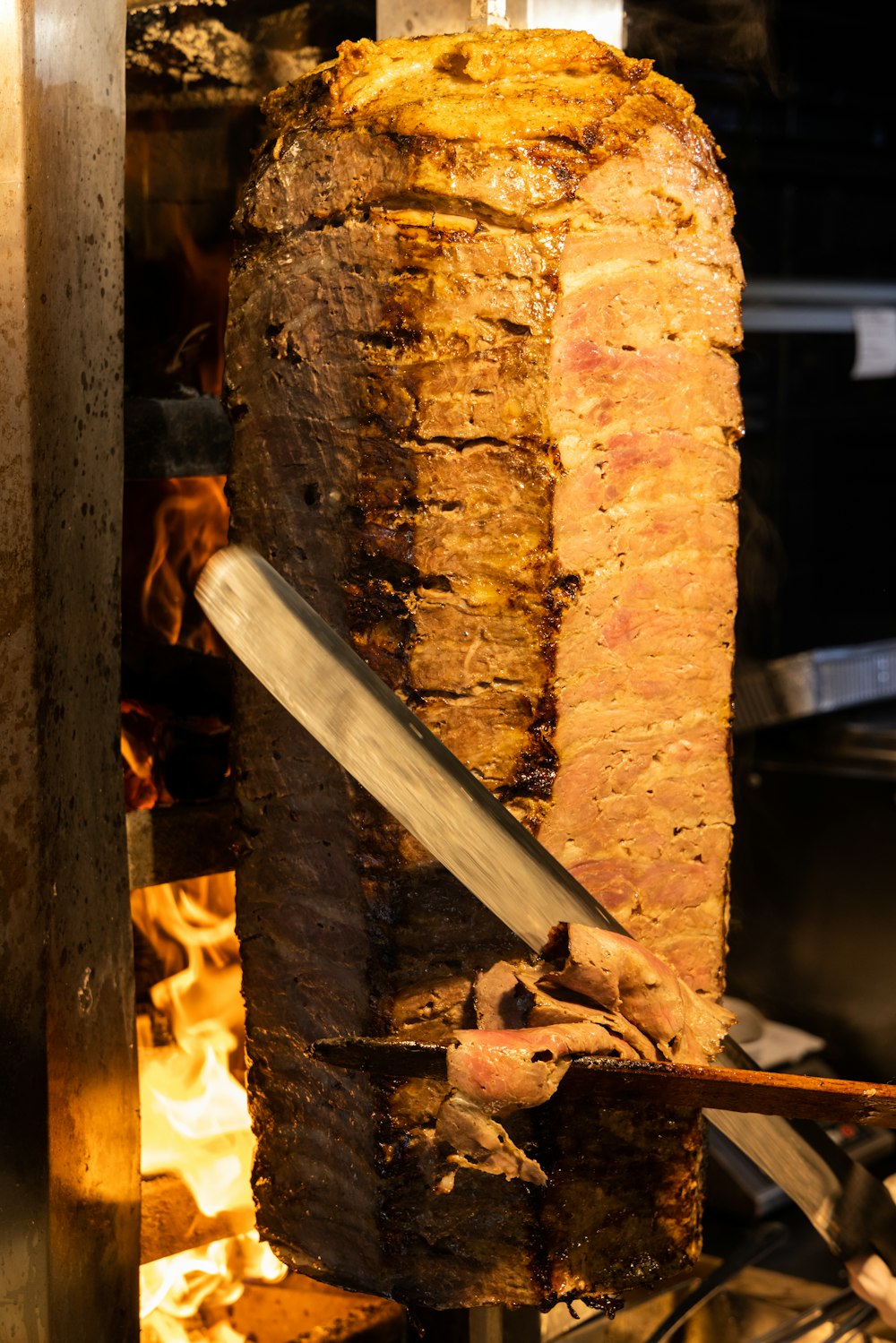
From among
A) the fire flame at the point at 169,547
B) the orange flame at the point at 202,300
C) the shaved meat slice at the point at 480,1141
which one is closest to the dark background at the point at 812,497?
the orange flame at the point at 202,300

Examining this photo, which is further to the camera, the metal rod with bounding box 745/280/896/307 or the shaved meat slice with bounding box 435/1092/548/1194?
the metal rod with bounding box 745/280/896/307

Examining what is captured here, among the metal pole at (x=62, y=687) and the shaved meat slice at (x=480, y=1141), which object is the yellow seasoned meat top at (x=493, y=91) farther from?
the shaved meat slice at (x=480, y=1141)

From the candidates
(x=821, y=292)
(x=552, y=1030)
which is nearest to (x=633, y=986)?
(x=552, y=1030)

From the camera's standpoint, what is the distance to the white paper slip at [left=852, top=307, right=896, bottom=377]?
614 centimetres

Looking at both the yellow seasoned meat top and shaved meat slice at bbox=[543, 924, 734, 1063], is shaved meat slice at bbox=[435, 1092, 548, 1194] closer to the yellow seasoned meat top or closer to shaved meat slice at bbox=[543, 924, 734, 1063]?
shaved meat slice at bbox=[543, 924, 734, 1063]

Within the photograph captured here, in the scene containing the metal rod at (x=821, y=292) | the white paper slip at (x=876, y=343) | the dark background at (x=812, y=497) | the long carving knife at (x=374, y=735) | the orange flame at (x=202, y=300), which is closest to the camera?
the long carving knife at (x=374, y=735)

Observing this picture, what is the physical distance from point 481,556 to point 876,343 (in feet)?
14.6

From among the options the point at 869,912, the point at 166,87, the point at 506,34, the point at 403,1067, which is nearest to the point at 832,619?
the point at 869,912

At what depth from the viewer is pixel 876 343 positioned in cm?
618

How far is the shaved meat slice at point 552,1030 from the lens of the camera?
79.6 inches

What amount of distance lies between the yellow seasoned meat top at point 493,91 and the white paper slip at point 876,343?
12.6ft

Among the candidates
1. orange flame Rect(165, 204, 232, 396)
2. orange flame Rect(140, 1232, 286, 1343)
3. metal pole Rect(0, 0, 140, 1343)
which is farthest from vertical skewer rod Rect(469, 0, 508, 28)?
orange flame Rect(140, 1232, 286, 1343)

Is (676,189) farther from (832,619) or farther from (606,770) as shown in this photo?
(832,619)

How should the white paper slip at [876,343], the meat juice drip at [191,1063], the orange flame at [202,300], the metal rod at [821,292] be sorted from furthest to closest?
1. the white paper slip at [876,343]
2. the metal rod at [821,292]
3. the orange flame at [202,300]
4. the meat juice drip at [191,1063]
